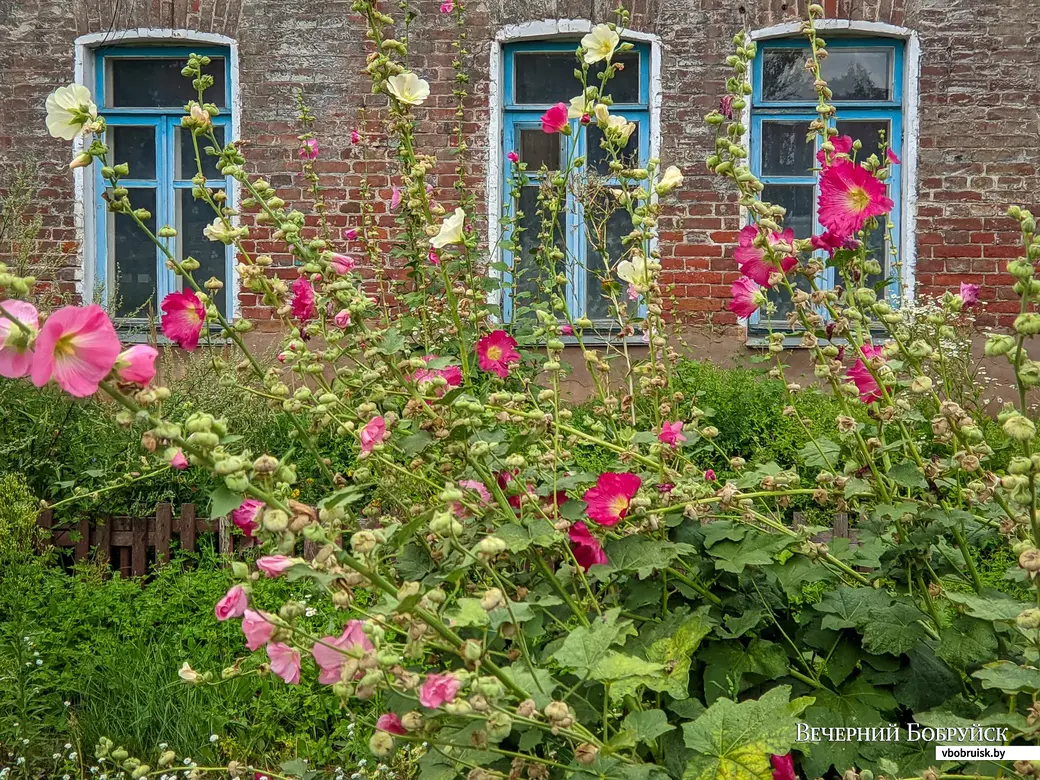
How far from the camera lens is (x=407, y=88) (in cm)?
191

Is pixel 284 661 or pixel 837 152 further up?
pixel 837 152

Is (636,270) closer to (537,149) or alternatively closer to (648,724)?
(648,724)

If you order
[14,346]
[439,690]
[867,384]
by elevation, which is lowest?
[439,690]

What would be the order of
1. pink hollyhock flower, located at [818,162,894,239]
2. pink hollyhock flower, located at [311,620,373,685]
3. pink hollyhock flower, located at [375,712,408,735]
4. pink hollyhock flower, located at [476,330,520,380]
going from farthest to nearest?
pink hollyhock flower, located at [476,330,520,380], pink hollyhock flower, located at [818,162,894,239], pink hollyhock flower, located at [375,712,408,735], pink hollyhock flower, located at [311,620,373,685]

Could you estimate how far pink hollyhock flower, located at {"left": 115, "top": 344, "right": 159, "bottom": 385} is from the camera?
0.95 metres

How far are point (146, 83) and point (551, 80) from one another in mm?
2469

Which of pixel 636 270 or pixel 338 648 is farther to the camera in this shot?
pixel 636 270

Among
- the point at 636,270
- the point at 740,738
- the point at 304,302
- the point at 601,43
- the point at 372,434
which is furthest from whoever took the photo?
the point at 601,43

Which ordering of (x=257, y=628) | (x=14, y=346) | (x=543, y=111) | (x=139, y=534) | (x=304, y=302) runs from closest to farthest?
(x=14, y=346) → (x=257, y=628) → (x=304, y=302) → (x=139, y=534) → (x=543, y=111)

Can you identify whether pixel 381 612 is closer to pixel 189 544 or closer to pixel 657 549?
pixel 657 549

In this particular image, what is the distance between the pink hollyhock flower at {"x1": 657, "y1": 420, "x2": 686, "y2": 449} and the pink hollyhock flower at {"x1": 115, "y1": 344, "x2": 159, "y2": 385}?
0.85 metres

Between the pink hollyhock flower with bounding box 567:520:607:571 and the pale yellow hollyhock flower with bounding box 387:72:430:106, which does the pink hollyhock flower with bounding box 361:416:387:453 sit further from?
the pale yellow hollyhock flower with bounding box 387:72:430:106

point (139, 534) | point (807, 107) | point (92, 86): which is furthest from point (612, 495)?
point (92, 86)

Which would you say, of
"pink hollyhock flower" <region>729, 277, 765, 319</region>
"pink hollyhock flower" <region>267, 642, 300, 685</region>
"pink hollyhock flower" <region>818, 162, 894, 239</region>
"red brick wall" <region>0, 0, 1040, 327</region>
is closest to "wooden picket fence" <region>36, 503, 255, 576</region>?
"pink hollyhock flower" <region>729, 277, 765, 319</region>
